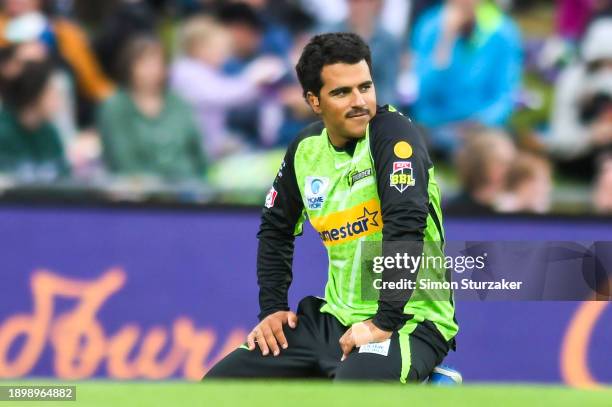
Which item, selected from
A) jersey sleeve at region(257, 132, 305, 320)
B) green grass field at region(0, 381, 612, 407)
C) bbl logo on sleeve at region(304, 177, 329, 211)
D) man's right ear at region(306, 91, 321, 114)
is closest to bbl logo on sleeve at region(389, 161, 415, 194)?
bbl logo on sleeve at region(304, 177, 329, 211)

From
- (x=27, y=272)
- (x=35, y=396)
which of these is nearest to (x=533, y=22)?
(x=27, y=272)

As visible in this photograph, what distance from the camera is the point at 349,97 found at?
18.7 feet

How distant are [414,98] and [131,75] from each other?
6.56 feet

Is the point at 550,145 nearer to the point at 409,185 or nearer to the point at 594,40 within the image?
the point at 594,40

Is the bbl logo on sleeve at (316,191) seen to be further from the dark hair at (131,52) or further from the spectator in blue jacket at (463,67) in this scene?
the dark hair at (131,52)

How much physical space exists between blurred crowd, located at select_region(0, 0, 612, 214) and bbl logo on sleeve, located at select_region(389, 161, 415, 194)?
3387mm

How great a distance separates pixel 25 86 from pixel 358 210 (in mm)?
4031

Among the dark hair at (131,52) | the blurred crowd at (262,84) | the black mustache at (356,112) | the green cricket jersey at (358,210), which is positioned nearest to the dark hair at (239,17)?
the blurred crowd at (262,84)

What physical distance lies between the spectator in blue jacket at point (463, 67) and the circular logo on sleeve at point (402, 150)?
3.34 metres

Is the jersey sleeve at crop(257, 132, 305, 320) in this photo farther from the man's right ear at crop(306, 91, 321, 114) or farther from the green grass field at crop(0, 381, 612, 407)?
the green grass field at crop(0, 381, 612, 407)

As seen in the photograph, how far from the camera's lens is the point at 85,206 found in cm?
883

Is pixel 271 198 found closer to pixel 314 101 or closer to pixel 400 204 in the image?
pixel 314 101

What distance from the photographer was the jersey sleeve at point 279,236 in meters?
6.05

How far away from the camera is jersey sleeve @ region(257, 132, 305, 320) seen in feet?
19.8
